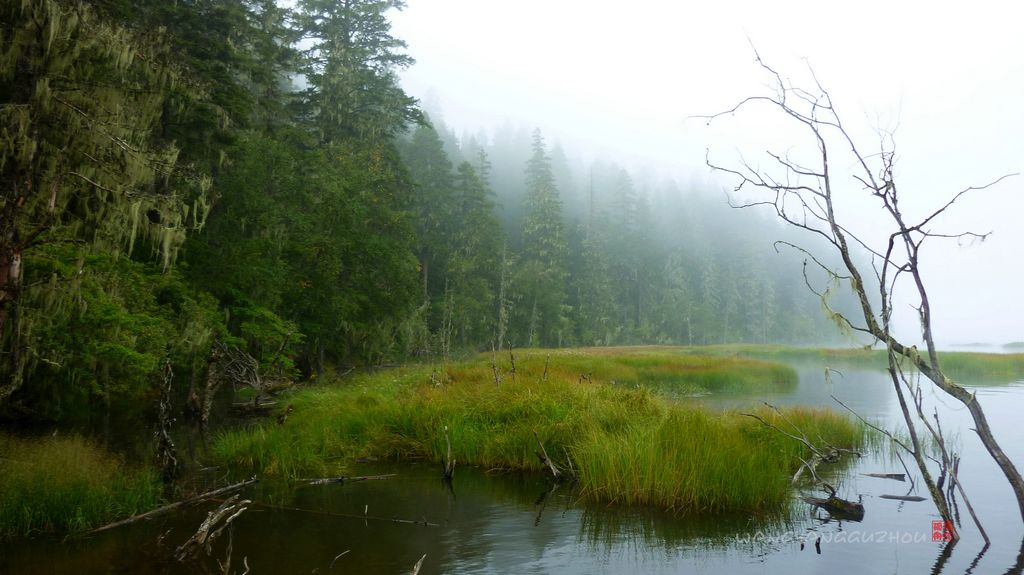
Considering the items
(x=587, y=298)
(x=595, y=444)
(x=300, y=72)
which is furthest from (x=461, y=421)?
(x=587, y=298)

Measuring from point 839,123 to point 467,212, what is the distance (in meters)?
40.5

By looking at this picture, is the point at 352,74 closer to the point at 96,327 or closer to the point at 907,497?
the point at 96,327

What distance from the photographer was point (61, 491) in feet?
25.5

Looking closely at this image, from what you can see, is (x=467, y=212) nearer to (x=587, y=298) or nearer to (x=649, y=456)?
(x=587, y=298)

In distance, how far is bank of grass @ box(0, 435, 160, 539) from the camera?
7.42 metres

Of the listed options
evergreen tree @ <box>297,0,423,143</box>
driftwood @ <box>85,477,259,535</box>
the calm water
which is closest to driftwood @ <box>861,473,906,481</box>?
the calm water

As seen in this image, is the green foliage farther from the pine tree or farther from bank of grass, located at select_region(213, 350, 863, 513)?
bank of grass, located at select_region(213, 350, 863, 513)

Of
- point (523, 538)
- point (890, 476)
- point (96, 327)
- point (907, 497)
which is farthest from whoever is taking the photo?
point (96, 327)

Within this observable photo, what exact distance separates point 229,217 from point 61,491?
12.8 metres

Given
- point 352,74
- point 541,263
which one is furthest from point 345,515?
point 541,263

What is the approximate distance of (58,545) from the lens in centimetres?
708

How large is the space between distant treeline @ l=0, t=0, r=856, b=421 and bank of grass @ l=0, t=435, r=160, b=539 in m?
1.21

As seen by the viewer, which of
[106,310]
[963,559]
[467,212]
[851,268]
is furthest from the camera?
[467,212]

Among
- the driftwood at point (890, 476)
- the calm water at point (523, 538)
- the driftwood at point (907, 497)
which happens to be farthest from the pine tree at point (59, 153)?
the driftwood at point (890, 476)
